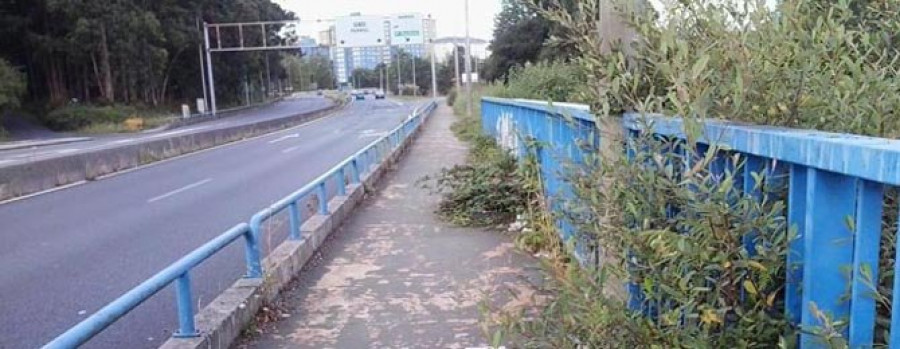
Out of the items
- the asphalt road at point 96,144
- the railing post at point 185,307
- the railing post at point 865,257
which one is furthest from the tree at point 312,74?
the railing post at point 865,257

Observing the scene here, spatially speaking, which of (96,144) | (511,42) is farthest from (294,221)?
(511,42)

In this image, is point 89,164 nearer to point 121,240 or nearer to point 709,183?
point 121,240

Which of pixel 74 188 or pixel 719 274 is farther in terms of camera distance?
pixel 74 188

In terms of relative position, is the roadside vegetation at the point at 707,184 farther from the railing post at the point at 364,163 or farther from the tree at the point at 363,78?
the tree at the point at 363,78

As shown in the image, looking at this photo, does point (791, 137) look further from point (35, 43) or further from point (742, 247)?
point (35, 43)

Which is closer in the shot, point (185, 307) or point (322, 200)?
point (185, 307)

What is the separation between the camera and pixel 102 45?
158ft

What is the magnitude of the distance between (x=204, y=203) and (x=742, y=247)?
11.5 m

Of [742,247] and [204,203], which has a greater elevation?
[742,247]

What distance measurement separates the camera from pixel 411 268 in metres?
6.85

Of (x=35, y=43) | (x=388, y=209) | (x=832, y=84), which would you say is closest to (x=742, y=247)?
(x=832, y=84)

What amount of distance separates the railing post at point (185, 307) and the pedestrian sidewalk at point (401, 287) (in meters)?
0.61

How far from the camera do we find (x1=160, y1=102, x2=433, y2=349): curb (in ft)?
14.4

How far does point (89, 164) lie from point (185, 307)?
49.8 feet
